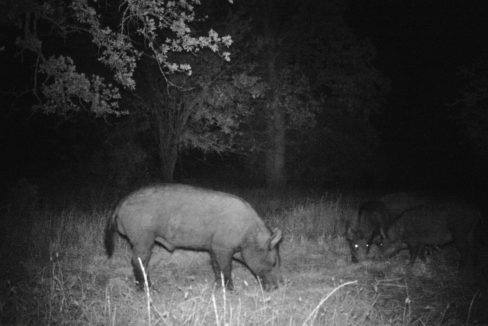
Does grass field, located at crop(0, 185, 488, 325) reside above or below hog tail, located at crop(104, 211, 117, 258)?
below

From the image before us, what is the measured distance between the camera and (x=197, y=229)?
7758 mm

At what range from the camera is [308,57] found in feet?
66.6

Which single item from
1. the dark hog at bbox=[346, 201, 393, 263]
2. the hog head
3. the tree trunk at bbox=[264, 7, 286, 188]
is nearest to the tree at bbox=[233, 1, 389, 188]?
the tree trunk at bbox=[264, 7, 286, 188]

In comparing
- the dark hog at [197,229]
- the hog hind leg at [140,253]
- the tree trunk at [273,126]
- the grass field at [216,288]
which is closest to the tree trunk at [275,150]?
the tree trunk at [273,126]

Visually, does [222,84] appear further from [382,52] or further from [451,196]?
[382,52]

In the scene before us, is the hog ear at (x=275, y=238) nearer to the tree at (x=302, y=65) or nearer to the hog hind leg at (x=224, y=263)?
the hog hind leg at (x=224, y=263)

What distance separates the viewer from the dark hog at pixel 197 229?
7574 millimetres

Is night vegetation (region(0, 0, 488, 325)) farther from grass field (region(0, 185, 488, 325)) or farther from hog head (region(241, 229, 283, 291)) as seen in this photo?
hog head (region(241, 229, 283, 291))

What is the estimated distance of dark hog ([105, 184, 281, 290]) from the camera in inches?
298

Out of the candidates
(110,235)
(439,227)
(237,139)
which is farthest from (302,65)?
(110,235)

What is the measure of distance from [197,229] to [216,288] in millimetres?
981

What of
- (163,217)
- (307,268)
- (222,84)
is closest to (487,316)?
(307,268)

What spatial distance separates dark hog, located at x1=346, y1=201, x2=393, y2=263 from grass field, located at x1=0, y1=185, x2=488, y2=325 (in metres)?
0.31

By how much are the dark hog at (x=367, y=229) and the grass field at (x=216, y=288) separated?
31 cm
